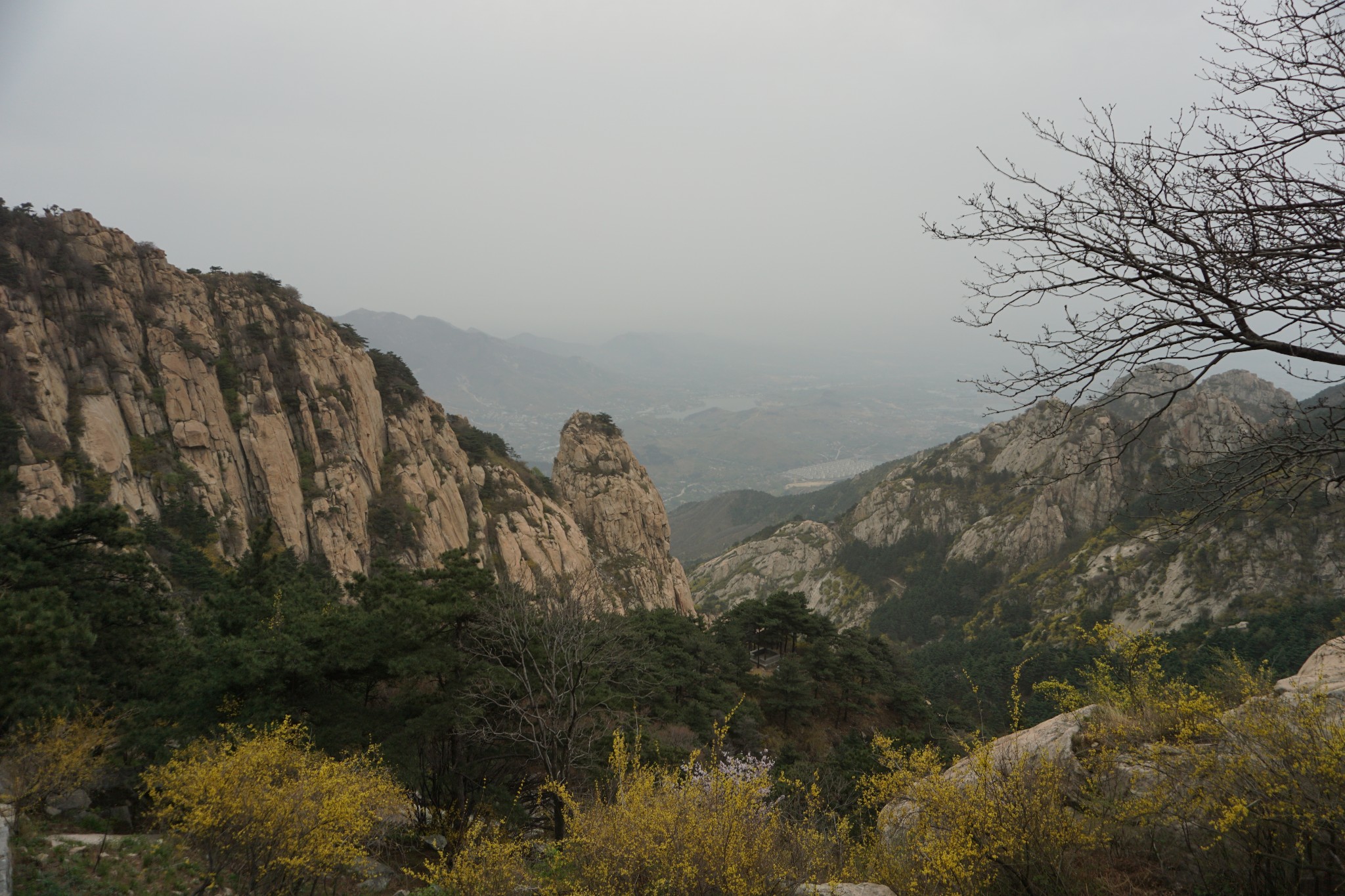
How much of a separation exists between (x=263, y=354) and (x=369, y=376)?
24.4 feet

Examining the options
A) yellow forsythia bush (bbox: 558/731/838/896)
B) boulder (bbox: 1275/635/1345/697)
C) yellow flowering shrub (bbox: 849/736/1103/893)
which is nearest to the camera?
yellow flowering shrub (bbox: 849/736/1103/893)

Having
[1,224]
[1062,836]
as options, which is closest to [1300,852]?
[1062,836]

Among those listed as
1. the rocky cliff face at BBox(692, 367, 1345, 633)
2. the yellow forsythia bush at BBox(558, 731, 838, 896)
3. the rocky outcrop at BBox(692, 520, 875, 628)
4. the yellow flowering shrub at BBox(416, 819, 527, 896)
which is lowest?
the rocky outcrop at BBox(692, 520, 875, 628)

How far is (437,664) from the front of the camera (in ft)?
46.5

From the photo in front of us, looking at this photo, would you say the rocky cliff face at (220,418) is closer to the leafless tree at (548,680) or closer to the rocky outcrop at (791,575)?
the leafless tree at (548,680)

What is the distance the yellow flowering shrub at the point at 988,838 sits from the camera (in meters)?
5.90

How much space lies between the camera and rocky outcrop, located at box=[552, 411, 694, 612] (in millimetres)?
60125

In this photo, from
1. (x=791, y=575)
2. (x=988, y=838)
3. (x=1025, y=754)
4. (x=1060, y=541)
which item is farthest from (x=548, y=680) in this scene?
(x=791, y=575)

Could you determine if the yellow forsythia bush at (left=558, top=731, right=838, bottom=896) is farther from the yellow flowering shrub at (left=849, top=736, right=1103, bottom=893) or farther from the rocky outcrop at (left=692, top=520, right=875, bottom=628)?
the rocky outcrop at (left=692, top=520, right=875, bottom=628)

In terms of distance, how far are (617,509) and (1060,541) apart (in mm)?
73625

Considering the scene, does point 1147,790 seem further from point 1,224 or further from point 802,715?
point 1,224

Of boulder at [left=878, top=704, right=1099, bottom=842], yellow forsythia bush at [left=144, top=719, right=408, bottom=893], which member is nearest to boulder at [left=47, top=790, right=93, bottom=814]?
yellow forsythia bush at [left=144, top=719, right=408, bottom=893]

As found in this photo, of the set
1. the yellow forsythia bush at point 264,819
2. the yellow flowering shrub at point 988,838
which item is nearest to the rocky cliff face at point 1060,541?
the yellow flowering shrub at point 988,838

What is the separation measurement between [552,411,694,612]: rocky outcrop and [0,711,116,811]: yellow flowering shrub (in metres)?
46.2
